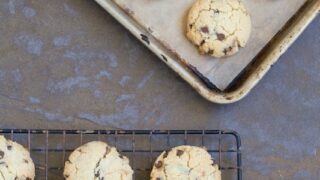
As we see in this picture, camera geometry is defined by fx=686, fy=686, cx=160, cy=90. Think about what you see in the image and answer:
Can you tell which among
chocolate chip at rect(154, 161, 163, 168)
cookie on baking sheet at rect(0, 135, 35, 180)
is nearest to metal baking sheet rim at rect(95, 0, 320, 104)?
chocolate chip at rect(154, 161, 163, 168)

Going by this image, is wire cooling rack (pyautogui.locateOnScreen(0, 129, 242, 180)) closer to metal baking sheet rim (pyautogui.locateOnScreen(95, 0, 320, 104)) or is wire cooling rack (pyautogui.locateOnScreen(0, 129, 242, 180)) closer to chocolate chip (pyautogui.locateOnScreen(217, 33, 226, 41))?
metal baking sheet rim (pyautogui.locateOnScreen(95, 0, 320, 104))

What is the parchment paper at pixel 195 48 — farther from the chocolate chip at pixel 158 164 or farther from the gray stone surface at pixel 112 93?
the chocolate chip at pixel 158 164

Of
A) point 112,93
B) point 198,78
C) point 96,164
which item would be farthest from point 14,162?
point 198,78

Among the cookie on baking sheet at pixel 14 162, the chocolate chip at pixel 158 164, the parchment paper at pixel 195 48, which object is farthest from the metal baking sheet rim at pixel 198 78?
the cookie on baking sheet at pixel 14 162

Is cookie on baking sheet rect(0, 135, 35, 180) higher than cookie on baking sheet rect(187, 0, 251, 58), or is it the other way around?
cookie on baking sheet rect(187, 0, 251, 58)

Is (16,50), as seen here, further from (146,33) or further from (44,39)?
(146,33)

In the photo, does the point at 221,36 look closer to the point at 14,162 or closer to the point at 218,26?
the point at 218,26

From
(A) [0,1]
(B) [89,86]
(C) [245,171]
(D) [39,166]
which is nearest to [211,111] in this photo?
(C) [245,171]
